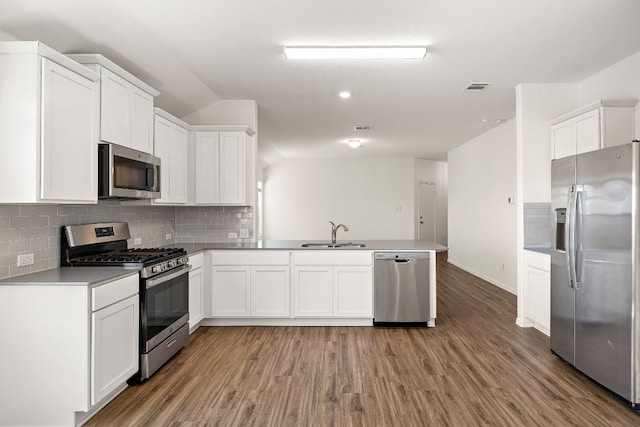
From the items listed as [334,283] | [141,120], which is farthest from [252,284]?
[141,120]

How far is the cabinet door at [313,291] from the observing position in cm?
432

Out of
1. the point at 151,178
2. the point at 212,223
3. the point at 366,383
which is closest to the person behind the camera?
the point at 366,383

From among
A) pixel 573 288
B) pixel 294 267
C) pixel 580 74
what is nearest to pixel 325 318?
pixel 294 267

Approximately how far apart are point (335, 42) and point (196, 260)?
2.47 metres

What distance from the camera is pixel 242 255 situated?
14.2 ft

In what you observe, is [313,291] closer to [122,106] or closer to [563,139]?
[122,106]

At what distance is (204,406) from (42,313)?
114 centimetres

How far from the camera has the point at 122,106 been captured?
3.13m

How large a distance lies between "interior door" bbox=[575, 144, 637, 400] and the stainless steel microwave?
3445 mm

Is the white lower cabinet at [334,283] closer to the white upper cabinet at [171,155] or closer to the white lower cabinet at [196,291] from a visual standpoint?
the white lower cabinet at [196,291]

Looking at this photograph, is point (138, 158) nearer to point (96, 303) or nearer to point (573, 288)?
point (96, 303)

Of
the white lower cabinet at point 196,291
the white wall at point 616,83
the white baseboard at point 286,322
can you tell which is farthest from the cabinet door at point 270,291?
the white wall at point 616,83

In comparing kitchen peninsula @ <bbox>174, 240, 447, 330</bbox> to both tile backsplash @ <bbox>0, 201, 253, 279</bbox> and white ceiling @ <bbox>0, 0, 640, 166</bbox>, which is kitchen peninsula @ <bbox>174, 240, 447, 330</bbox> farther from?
white ceiling @ <bbox>0, 0, 640, 166</bbox>

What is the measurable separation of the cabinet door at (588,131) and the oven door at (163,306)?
3843 millimetres
